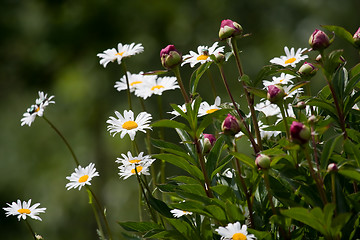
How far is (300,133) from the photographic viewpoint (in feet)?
1.70

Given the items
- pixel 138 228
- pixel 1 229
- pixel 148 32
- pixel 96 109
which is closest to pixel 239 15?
pixel 148 32

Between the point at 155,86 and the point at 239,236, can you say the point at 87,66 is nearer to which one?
the point at 155,86

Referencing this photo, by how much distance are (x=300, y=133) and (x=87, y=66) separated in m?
3.22

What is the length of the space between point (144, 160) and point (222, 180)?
103 mm

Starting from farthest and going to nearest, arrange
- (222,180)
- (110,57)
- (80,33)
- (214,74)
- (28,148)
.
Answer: (28,148) < (214,74) < (80,33) < (110,57) < (222,180)

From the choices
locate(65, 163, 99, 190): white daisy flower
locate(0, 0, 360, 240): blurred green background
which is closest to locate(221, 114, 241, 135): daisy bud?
locate(65, 163, 99, 190): white daisy flower

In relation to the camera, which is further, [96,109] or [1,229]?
[96,109]

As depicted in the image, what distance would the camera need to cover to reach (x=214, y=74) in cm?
383

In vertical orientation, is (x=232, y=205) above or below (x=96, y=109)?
below

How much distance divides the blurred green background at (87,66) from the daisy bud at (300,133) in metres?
2.76

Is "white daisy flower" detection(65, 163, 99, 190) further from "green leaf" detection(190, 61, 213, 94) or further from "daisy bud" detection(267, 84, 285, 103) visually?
"daisy bud" detection(267, 84, 285, 103)

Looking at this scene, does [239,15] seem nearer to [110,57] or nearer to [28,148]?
[28,148]

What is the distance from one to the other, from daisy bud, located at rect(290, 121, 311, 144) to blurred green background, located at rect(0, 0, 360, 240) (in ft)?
9.06

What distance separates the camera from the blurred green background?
11.1ft
